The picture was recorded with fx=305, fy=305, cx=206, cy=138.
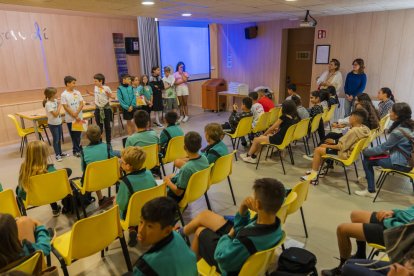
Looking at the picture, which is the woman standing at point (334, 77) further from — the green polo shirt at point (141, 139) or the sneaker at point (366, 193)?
the green polo shirt at point (141, 139)

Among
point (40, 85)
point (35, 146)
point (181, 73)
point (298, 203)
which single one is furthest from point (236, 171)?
point (40, 85)

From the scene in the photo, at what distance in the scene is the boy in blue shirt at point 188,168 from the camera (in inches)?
114

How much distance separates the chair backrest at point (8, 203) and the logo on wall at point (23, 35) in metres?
5.20

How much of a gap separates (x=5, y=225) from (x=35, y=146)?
1.41 meters

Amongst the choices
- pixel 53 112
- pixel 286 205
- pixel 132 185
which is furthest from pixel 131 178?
pixel 53 112

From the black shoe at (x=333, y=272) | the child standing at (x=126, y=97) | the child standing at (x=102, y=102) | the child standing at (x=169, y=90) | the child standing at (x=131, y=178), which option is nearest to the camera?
the black shoe at (x=333, y=272)

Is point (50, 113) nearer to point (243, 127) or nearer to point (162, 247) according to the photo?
point (243, 127)

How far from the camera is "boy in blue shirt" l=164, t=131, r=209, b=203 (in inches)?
114

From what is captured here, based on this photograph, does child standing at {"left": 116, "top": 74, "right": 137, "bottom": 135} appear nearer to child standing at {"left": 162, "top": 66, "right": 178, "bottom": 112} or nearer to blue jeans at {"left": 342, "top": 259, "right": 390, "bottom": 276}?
child standing at {"left": 162, "top": 66, "right": 178, "bottom": 112}

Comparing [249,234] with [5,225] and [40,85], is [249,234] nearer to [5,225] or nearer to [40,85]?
[5,225]

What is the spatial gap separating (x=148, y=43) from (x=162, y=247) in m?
8.29

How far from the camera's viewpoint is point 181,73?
8336 millimetres

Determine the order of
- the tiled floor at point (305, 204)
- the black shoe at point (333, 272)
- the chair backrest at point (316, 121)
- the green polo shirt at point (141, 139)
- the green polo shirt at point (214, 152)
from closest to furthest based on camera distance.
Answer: the black shoe at point (333, 272) < the tiled floor at point (305, 204) < the green polo shirt at point (214, 152) < the green polo shirt at point (141, 139) < the chair backrest at point (316, 121)

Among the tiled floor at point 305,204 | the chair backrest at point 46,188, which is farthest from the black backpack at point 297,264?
the chair backrest at point 46,188
